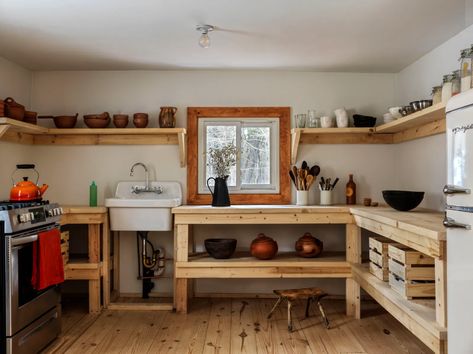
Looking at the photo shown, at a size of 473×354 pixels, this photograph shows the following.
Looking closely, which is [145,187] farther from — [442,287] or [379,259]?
[442,287]

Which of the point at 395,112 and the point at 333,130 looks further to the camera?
the point at 333,130

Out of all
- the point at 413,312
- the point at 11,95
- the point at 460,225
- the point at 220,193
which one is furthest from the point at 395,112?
the point at 11,95

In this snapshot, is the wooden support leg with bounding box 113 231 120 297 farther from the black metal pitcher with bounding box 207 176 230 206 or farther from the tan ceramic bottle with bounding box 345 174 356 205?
the tan ceramic bottle with bounding box 345 174 356 205

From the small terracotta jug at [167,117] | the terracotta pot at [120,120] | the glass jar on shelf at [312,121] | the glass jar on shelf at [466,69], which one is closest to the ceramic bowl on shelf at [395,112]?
the glass jar on shelf at [312,121]

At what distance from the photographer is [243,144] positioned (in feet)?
13.1

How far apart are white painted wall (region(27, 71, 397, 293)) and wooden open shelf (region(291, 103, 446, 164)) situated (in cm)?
8

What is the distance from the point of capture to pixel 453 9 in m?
2.51

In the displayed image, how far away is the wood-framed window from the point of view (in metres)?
3.93

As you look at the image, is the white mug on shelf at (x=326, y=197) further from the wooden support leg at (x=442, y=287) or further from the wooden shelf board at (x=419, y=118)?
the wooden support leg at (x=442, y=287)

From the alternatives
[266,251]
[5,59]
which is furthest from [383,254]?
[5,59]

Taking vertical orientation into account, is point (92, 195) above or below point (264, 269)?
above

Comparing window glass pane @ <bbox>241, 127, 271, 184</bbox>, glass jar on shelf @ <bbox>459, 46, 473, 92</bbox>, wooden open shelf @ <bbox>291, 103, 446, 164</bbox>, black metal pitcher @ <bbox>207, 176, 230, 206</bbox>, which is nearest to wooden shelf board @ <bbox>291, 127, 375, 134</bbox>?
wooden open shelf @ <bbox>291, 103, 446, 164</bbox>

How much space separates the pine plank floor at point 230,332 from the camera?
108 inches

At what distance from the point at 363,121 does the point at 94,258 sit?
8.94ft
